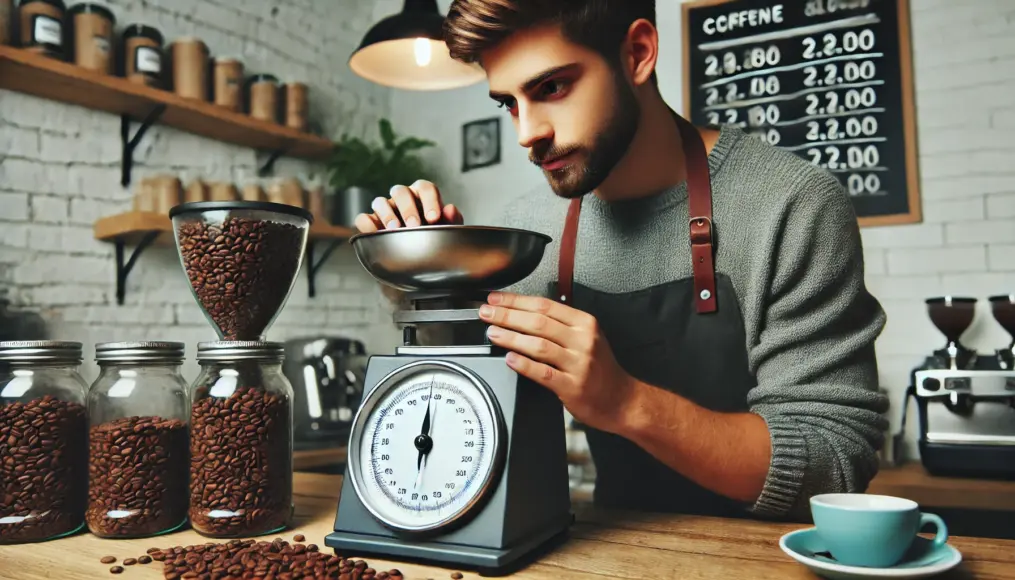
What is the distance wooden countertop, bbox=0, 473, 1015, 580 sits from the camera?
30.6 inches

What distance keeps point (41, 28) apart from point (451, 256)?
1.98 m

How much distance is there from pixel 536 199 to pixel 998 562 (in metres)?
1.17

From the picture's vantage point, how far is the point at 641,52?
132cm

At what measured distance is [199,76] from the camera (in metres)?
2.67

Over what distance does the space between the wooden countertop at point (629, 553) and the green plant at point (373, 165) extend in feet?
7.79

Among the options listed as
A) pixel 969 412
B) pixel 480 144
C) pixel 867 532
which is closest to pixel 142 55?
pixel 480 144

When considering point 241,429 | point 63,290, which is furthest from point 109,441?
point 63,290

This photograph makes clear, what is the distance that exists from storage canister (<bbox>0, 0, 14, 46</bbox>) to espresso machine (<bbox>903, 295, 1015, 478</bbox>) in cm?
294

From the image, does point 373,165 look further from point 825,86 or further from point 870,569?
point 870,569

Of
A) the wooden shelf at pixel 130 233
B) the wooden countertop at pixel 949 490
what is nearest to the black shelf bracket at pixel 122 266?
the wooden shelf at pixel 130 233

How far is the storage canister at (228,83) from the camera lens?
110 inches

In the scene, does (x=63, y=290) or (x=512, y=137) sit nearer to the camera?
(x=63, y=290)

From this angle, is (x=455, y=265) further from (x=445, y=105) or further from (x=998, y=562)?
(x=445, y=105)

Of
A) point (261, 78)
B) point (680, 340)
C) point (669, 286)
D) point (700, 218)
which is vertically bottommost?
point (680, 340)
